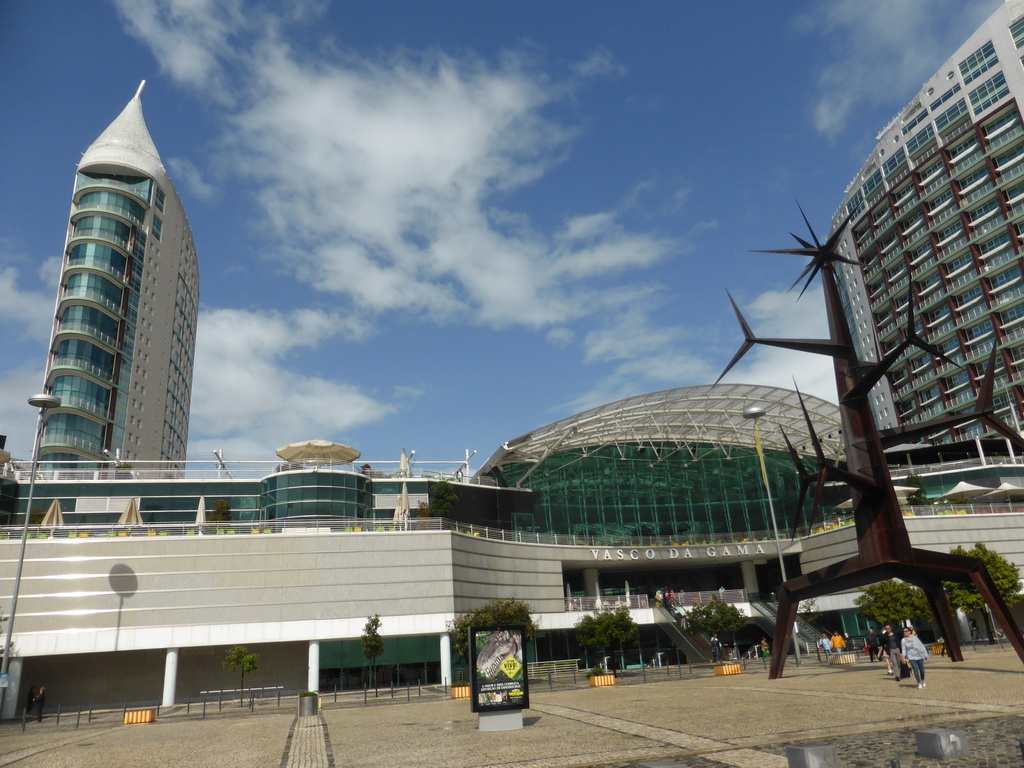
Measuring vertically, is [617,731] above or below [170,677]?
below

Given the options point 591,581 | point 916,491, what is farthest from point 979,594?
point 591,581

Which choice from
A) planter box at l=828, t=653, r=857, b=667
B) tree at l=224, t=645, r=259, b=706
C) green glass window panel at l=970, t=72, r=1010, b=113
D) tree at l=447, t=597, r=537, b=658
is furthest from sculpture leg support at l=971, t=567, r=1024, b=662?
green glass window panel at l=970, t=72, r=1010, b=113

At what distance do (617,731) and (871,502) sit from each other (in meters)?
13.1

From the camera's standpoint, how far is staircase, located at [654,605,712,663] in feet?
146

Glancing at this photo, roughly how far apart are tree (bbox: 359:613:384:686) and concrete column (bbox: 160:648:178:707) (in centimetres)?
880

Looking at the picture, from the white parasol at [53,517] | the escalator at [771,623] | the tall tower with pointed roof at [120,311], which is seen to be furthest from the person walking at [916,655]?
the tall tower with pointed roof at [120,311]

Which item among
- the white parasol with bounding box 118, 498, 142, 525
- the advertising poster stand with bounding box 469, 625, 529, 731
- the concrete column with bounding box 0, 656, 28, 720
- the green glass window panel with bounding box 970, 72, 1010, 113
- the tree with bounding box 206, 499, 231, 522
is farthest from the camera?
the green glass window panel with bounding box 970, 72, 1010, 113

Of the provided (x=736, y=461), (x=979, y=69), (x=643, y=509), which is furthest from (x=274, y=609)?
(x=979, y=69)

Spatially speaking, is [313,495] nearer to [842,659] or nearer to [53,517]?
[53,517]

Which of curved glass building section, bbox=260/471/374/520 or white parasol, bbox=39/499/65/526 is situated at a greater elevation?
curved glass building section, bbox=260/471/374/520

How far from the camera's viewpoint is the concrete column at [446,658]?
38.0 meters

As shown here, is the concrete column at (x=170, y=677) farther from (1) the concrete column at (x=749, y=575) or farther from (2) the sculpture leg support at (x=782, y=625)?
(1) the concrete column at (x=749, y=575)

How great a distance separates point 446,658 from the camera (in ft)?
127

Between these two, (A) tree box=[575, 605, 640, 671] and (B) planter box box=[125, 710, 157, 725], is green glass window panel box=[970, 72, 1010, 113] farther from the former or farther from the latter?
(B) planter box box=[125, 710, 157, 725]
